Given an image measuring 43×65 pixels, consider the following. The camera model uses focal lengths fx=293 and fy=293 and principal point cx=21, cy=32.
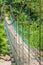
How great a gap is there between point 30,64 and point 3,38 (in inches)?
160

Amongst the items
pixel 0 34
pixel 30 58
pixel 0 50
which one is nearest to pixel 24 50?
pixel 30 58

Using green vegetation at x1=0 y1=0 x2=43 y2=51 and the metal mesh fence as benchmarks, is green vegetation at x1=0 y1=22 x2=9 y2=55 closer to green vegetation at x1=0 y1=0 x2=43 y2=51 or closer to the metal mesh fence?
the metal mesh fence

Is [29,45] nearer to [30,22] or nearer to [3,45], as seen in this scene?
[30,22]

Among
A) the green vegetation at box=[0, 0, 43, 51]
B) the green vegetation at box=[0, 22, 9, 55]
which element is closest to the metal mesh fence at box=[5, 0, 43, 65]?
the green vegetation at box=[0, 0, 43, 51]

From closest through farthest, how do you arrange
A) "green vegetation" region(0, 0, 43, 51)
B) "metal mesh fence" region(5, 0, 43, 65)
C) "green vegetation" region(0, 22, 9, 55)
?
"metal mesh fence" region(5, 0, 43, 65)
"green vegetation" region(0, 0, 43, 51)
"green vegetation" region(0, 22, 9, 55)

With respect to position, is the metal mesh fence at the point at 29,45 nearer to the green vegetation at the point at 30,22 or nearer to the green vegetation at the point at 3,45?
the green vegetation at the point at 30,22

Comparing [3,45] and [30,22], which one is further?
[3,45]

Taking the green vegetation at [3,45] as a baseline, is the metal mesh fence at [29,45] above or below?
above

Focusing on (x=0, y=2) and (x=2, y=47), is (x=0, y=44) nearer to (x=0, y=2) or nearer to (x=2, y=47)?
(x=2, y=47)

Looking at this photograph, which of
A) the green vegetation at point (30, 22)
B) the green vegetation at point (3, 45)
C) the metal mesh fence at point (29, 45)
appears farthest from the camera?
the green vegetation at point (3, 45)

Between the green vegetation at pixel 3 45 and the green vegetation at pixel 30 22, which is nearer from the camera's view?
the green vegetation at pixel 30 22

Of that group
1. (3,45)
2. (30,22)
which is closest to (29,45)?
(30,22)

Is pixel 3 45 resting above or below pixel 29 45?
below

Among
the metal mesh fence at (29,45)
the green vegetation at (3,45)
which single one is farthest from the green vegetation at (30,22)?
the green vegetation at (3,45)
